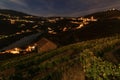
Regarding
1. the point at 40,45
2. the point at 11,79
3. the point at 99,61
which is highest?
the point at 99,61

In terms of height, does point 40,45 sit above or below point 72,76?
below

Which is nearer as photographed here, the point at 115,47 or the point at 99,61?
the point at 99,61

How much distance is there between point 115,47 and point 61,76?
38.6ft

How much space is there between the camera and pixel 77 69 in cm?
3020

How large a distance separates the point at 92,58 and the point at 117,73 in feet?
16.6

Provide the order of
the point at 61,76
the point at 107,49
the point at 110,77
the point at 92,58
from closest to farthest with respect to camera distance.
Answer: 1. the point at 110,77
2. the point at 61,76
3. the point at 92,58
4. the point at 107,49

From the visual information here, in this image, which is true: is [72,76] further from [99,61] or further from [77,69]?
[99,61]

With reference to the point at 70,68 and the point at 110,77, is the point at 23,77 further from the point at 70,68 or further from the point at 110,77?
the point at 110,77

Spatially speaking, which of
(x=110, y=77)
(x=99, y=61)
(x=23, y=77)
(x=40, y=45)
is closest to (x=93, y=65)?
(x=99, y=61)

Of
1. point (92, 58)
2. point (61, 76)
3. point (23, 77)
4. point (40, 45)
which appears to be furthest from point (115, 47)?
point (40, 45)

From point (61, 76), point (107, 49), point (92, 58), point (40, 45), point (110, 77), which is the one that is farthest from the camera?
point (40, 45)

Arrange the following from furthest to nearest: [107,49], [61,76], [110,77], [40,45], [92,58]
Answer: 1. [40,45]
2. [107,49]
3. [92,58]
4. [61,76]
5. [110,77]

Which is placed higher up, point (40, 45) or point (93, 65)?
point (93, 65)

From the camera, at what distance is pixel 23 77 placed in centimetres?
3444
